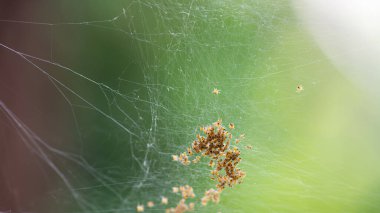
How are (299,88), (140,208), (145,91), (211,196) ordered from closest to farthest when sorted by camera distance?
(140,208)
(211,196)
(145,91)
(299,88)

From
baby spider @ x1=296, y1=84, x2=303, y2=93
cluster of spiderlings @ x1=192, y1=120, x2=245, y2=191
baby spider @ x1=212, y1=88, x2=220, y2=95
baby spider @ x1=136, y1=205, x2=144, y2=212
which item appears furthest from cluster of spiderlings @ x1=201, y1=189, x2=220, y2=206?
baby spider @ x1=296, y1=84, x2=303, y2=93

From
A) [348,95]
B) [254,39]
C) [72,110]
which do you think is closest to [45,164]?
[72,110]

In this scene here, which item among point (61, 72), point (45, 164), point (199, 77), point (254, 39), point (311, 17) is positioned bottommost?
point (45, 164)

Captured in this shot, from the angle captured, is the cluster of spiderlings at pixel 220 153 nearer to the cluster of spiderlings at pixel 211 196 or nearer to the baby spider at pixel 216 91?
the cluster of spiderlings at pixel 211 196

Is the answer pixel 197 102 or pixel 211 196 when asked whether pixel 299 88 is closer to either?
pixel 197 102

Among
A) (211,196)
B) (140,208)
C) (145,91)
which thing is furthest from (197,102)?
(140,208)

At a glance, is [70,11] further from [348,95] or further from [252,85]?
[348,95]

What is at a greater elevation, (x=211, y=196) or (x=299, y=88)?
(x=299, y=88)
